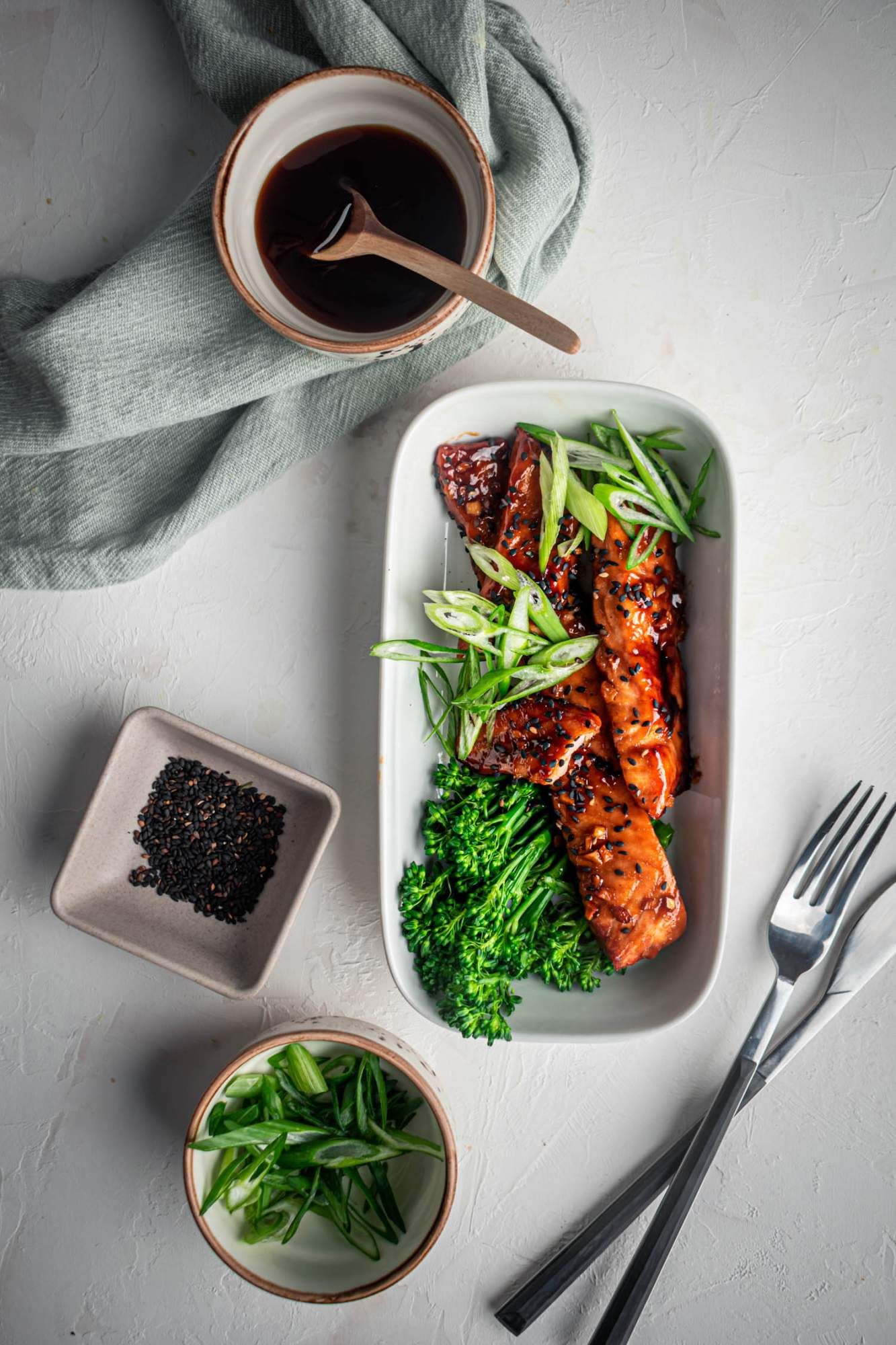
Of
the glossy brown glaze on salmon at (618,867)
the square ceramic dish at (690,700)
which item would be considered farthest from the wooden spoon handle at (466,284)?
the glossy brown glaze on salmon at (618,867)

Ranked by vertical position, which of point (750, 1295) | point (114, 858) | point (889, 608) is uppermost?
point (889, 608)

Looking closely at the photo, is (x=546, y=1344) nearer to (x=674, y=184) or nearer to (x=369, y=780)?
(x=369, y=780)

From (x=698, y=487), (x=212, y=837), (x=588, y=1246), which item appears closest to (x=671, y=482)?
(x=698, y=487)

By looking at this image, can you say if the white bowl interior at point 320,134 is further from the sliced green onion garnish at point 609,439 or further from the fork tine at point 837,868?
the fork tine at point 837,868

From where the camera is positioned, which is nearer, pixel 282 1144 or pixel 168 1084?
pixel 282 1144

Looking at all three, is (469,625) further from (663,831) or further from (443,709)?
(663,831)

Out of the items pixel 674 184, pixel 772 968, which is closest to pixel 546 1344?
pixel 772 968

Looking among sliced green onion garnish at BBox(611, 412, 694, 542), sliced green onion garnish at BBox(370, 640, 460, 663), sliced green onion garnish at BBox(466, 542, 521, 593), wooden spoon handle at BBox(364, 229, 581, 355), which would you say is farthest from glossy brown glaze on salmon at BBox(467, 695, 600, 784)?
wooden spoon handle at BBox(364, 229, 581, 355)
